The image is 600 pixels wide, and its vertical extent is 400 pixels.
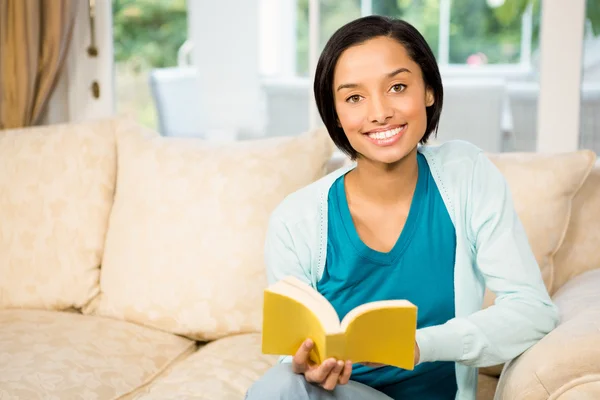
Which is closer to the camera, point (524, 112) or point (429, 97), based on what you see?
point (429, 97)

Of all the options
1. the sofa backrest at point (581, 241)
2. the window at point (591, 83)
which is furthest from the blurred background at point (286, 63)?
the sofa backrest at point (581, 241)

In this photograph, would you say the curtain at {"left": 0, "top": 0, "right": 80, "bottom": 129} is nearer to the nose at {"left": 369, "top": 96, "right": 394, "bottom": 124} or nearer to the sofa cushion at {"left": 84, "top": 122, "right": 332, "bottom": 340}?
the sofa cushion at {"left": 84, "top": 122, "right": 332, "bottom": 340}

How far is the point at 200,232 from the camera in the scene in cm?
203

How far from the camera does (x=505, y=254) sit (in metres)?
1.40

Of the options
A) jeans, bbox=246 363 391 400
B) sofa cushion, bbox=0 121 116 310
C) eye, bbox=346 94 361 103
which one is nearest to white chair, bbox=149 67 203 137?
sofa cushion, bbox=0 121 116 310

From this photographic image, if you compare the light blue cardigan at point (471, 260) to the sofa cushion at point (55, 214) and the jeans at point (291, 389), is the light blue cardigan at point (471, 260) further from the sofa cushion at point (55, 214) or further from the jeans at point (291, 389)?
the sofa cushion at point (55, 214)

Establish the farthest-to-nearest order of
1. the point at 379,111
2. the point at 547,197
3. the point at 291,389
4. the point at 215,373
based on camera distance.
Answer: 1. the point at 547,197
2. the point at 215,373
3. the point at 379,111
4. the point at 291,389

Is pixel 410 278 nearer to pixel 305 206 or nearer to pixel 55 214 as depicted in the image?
pixel 305 206

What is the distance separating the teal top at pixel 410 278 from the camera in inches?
57.1

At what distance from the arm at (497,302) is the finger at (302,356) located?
210 millimetres

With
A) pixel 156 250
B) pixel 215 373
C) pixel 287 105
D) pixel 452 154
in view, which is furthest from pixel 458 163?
pixel 287 105

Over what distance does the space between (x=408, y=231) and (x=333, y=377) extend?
0.37m

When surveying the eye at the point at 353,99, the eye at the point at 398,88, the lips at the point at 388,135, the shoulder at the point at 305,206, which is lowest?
the shoulder at the point at 305,206

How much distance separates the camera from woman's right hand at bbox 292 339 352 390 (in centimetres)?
118
